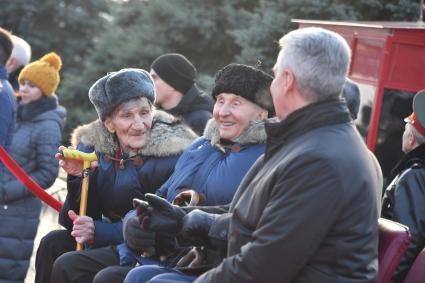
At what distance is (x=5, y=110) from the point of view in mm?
5461

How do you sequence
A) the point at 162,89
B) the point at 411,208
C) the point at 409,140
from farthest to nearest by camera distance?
the point at 162,89
the point at 409,140
the point at 411,208

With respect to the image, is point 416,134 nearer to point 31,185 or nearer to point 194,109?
point 194,109

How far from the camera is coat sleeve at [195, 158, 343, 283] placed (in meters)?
2.79

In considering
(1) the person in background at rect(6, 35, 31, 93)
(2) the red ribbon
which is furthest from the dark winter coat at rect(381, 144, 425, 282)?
(1) the person in background at rect(6, 35, 31, 93)

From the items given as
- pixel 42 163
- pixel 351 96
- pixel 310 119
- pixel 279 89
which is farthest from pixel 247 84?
pixel 42 163

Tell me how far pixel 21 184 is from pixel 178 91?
148cm

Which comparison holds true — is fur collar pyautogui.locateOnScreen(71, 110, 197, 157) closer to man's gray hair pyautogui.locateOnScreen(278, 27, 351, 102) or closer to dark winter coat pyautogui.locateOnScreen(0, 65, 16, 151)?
dark winter coat pyautogui.locateOnScreen(0, 65, 16, 151)

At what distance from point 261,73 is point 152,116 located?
794 millimetres

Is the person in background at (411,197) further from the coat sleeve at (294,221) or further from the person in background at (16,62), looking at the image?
the person in background at (16,62)

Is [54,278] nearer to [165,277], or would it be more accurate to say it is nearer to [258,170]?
[165,277]

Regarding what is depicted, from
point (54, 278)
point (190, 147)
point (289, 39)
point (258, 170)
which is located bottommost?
point (54, 278)

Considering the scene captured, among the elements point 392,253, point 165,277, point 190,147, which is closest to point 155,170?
point 190,147

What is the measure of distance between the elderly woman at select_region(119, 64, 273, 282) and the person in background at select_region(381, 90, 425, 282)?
0.76 meters

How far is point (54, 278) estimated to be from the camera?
4.48 metres
